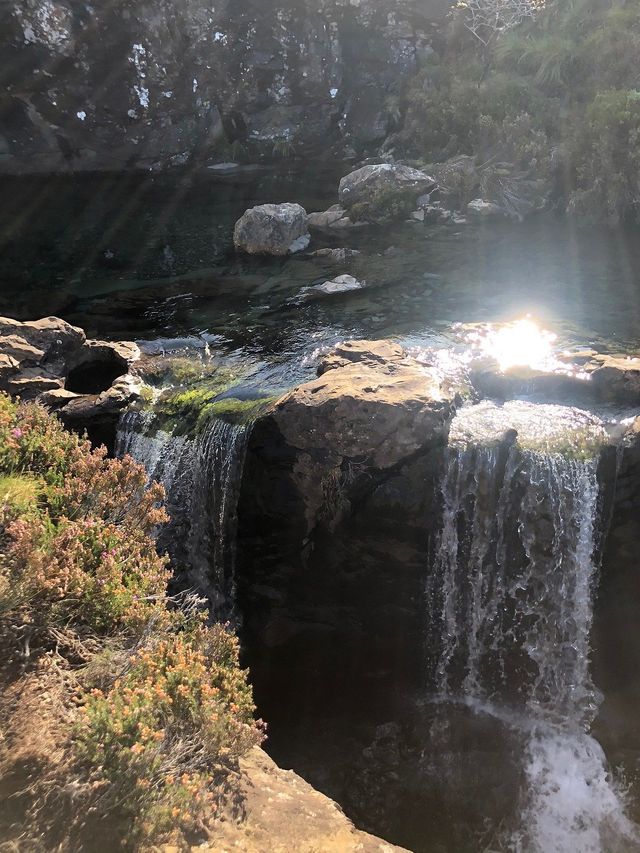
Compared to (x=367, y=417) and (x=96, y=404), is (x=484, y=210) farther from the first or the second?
(x=96, y=404)

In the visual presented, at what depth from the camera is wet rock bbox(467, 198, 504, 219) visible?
2802 centimetres

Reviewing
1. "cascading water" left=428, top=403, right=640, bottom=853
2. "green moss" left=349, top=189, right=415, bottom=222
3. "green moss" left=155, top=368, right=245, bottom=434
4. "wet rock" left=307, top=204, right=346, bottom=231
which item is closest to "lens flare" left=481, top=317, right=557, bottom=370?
"cascading water" left=428, top=403, right=640, bottom=853

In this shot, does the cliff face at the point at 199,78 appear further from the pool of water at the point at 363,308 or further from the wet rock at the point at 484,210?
the wet rock at the point at 484,210

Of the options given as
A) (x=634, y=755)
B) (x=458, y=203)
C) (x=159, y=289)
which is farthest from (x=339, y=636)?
(x=458, y=203)

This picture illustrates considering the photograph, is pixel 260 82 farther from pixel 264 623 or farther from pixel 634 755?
pixel 634 755

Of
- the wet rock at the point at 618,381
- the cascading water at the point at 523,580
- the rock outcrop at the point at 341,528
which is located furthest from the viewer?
the wet rock at the point at 618,381

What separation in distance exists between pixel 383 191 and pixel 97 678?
2634 cm

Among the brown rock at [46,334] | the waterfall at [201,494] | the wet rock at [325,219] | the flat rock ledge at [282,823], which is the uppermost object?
the wet rock at [325,219]

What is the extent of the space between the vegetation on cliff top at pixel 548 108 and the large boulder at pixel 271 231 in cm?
1061

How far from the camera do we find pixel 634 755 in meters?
10.1

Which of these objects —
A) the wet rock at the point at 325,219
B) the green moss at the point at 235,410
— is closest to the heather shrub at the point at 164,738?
the green moss at the point at 235,410

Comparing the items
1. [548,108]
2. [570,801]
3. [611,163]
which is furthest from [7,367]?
[548,108]

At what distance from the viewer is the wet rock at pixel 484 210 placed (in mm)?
28016

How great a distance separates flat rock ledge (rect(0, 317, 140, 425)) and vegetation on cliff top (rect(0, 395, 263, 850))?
3977mm
